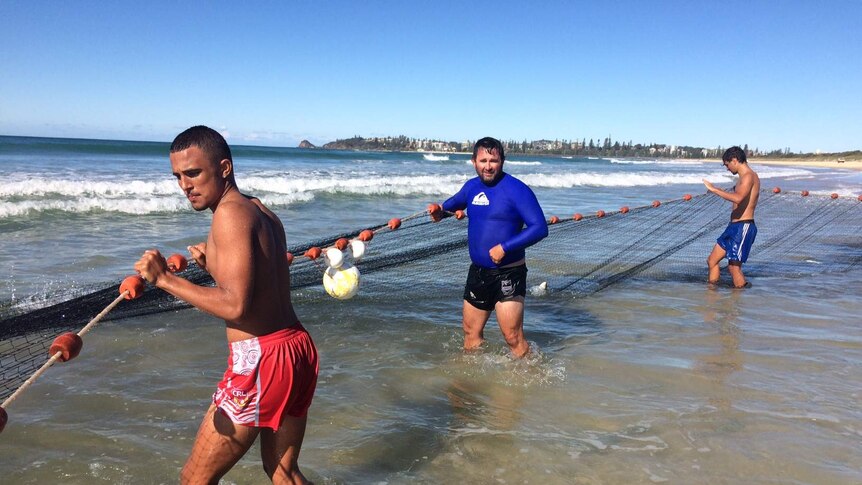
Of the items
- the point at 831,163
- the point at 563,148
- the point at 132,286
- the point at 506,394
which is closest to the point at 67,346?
the point at 132,286

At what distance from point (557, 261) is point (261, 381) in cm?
712

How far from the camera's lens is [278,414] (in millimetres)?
2342

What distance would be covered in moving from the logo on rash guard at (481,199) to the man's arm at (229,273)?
250 centimetres

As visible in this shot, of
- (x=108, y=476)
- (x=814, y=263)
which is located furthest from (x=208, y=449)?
(x=814, y=263)

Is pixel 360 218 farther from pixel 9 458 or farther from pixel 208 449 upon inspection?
pixel 208 449

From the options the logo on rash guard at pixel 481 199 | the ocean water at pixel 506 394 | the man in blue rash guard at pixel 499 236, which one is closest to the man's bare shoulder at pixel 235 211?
the ocean water at pixel 506 394

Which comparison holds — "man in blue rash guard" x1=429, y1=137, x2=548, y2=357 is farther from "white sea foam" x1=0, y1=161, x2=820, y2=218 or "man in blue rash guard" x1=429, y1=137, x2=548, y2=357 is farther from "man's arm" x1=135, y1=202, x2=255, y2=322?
"white sea foam" x1=0, y1=161, x2=820, y2=218

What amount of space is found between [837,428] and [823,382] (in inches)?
33.9

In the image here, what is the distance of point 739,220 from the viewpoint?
797 centimetres

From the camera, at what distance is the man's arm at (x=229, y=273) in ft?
7.04

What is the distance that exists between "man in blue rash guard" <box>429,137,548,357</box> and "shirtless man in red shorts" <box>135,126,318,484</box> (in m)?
2.10

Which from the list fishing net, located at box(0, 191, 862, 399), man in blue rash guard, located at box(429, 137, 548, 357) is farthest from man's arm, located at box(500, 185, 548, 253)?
fishing net, located at box(0, 191, 862, 399)

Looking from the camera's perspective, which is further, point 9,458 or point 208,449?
point 9,458

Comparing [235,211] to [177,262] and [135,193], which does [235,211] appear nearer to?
[177,262]
